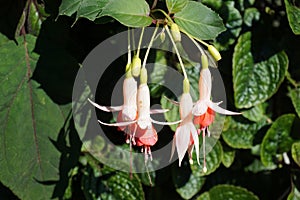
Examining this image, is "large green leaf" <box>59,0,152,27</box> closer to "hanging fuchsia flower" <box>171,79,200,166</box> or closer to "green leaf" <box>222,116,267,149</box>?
"hanging fuchsia flower" <box>171,79,200,166</box>

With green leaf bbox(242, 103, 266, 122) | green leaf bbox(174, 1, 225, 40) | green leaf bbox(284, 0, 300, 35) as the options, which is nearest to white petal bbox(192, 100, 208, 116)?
green leaf bbox(174, 1, 225, 40)

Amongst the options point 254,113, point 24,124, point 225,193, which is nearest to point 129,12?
point 24,124

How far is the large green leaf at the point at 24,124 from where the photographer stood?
115 cm

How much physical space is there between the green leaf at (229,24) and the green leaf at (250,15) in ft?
0.10

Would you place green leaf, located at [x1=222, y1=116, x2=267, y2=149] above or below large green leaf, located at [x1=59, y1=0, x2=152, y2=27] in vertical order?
below

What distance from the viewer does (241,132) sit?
1509 mm

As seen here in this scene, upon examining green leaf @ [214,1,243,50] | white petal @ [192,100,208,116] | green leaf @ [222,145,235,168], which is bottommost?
green leaf @ [222,145,235,168]

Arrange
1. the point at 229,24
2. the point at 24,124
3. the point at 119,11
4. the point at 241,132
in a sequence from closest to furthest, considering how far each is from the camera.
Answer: the point at 119,11 → the point at 24,124 → the point at 229,24 → the point at 241,132

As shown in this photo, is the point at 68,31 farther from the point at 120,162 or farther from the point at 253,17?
the point at 253,17

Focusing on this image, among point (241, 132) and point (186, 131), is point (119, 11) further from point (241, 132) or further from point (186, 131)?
point (241, 132)

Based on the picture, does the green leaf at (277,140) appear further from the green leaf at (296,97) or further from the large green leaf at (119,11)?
the large green leaf at (119,11)

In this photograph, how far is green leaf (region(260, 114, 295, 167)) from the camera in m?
1.50

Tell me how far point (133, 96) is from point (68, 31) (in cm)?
32

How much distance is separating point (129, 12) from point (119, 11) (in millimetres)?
21
